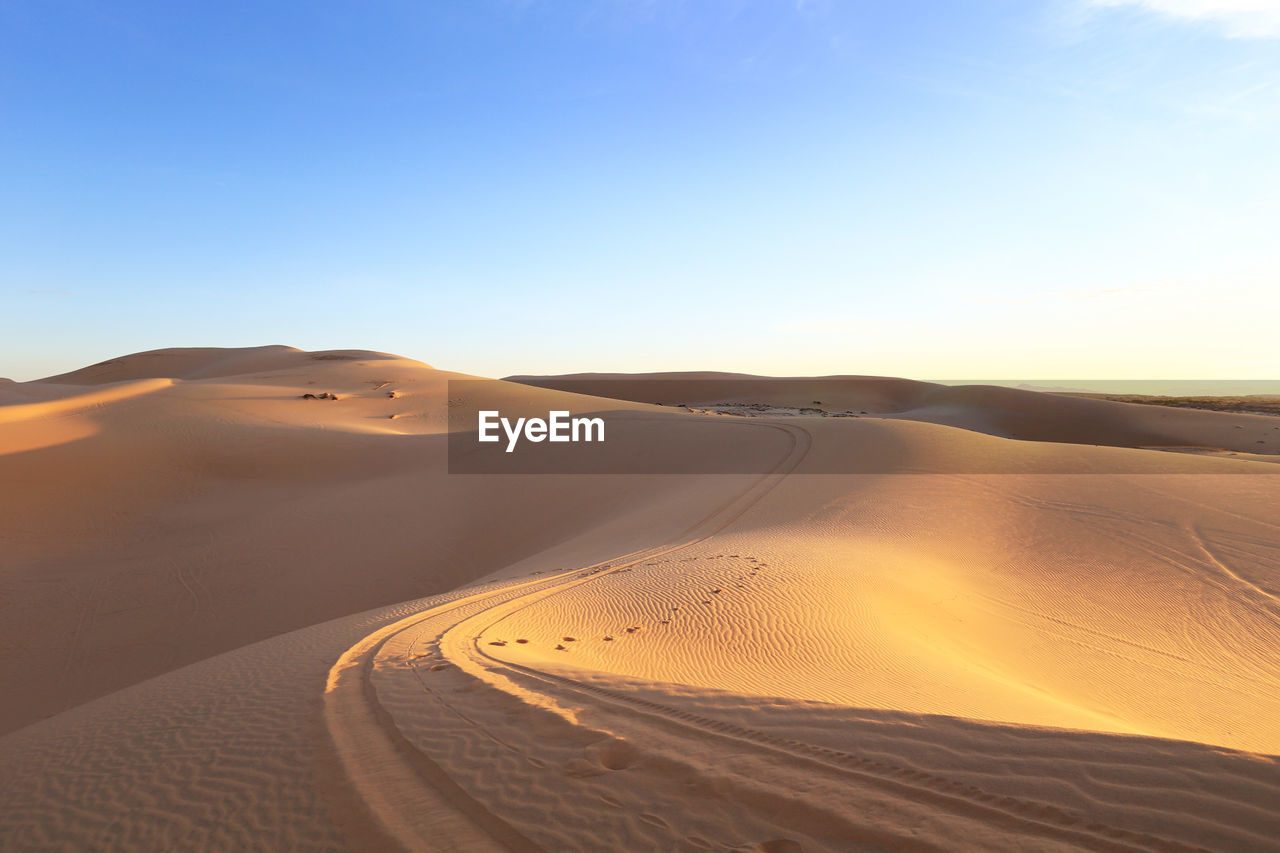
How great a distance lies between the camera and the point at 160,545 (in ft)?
37.0

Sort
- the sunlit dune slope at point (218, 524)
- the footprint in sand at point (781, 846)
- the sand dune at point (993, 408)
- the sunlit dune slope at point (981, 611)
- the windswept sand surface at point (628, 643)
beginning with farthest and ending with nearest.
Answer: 1. the sand dune at point (993, 408)
2. the sunlit dune slope at point (218, 524)
3. the sunlit dune slope at point (981, 611)
4. the windswept sand surface at point (628, 643)
5. the footprint in sand at point (781, 846)

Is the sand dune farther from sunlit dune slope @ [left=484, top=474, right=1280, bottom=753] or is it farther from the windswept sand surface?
sunlit dune slope @ [left=484, top=474, right=1280, bottom=753]

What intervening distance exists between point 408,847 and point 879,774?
2.00 meters

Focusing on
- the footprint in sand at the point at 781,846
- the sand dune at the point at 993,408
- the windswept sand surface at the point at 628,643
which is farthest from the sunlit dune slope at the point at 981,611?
the sand dune at the point at 993,408

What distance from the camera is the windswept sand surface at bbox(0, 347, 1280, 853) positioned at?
2523 mm


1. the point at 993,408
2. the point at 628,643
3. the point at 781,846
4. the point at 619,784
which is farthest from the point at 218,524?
the point at 993,408

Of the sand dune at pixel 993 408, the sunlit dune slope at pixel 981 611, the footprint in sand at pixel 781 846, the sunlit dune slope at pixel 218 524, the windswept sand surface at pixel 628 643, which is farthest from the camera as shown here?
the sand dune at pixel 993 408

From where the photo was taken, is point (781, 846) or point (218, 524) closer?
point (781, 846)

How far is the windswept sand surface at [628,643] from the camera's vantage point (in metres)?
2.52

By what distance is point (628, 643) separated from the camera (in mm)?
5672

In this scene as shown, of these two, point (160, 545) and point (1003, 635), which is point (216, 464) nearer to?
point (160, 545)

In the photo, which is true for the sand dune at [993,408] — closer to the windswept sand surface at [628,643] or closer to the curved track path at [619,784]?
the windswept sand surface at [628,643]

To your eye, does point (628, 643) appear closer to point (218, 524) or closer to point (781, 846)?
point (781, 846)

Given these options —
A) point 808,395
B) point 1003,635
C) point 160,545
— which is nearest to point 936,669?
point 1003,635
